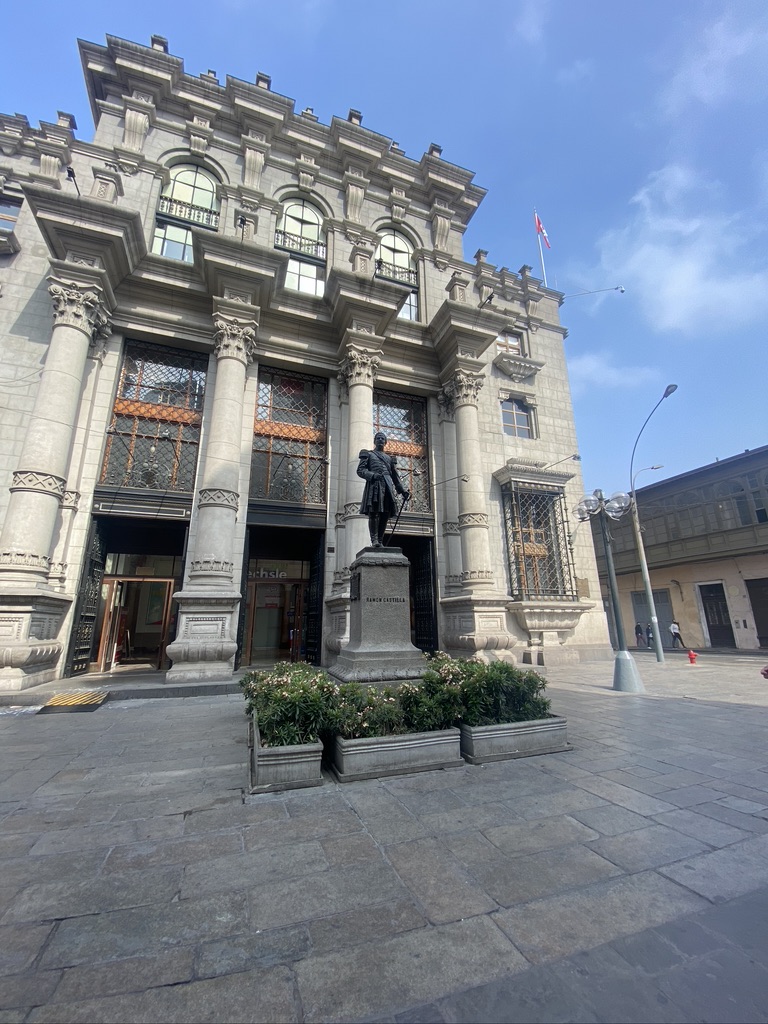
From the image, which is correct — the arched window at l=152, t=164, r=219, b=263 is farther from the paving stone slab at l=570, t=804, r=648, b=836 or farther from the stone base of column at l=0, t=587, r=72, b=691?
the paving stone slab at l=570, t=804, r=648, b=836

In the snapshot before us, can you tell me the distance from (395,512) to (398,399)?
9945 mm

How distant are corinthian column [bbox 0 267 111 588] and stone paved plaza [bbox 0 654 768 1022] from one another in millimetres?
6315

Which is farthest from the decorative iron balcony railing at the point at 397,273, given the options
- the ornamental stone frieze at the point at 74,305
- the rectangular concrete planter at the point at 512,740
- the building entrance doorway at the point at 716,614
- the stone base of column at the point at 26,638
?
the building entrance doorway at the point at 716,614

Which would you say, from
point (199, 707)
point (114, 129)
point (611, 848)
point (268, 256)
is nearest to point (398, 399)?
point (268, 256)

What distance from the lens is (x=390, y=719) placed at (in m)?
5.03

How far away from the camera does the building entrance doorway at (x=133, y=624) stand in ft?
45.3

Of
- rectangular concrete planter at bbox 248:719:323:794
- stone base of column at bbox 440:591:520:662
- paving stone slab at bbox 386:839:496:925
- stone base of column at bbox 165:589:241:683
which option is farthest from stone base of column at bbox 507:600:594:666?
paving stone slab at bbox 386:839:496:925

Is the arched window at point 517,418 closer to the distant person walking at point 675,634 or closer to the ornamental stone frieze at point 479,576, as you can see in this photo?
the ornamental stone frieze at point 479,576

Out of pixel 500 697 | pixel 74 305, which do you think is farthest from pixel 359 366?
pixel 500 697

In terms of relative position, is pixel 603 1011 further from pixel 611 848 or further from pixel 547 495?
pixel 547 495

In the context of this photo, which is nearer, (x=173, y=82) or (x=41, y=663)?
(x=41, y=663)

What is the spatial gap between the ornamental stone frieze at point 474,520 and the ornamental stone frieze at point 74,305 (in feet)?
41.5

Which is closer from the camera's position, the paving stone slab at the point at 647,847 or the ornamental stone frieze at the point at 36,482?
the paving stone slab at the point at 647,847

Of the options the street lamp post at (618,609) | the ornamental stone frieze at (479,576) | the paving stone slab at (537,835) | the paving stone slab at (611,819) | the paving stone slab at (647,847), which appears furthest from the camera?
Answer: the ornamental stone frieze at (479,576)
